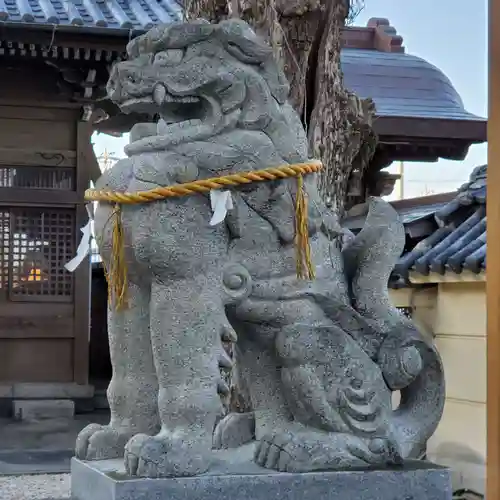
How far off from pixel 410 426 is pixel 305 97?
1.87 meters

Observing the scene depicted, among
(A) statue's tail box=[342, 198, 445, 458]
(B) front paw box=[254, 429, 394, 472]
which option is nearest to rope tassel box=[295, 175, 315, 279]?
(A) statue's tail box=[342, 198, 445, 458]

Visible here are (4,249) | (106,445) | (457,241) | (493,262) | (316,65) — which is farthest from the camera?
(4,249)

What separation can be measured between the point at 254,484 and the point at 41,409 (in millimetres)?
6171

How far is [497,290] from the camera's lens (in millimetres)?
976

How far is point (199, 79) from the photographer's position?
2395 mm

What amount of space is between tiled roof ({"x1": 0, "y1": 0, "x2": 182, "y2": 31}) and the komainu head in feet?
17.9

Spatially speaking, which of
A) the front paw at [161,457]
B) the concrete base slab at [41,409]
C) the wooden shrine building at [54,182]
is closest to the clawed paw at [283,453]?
the front paw at [161,457]

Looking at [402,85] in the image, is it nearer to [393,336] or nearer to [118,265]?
[393,336]

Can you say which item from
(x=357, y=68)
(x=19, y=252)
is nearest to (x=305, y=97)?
(x=19, y=252)

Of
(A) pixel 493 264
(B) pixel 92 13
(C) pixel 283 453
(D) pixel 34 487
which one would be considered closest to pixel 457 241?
(D) pixel 34 487

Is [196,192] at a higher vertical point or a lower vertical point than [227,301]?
higher

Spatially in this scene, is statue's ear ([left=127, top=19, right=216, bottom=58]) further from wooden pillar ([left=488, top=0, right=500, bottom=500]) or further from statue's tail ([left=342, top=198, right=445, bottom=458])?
wooden pillar ([left=488, top=0, right=500, bottom=500])

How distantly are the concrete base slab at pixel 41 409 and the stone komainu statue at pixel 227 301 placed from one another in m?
5.81

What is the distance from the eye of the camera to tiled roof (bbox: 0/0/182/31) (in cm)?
Answer: 765
